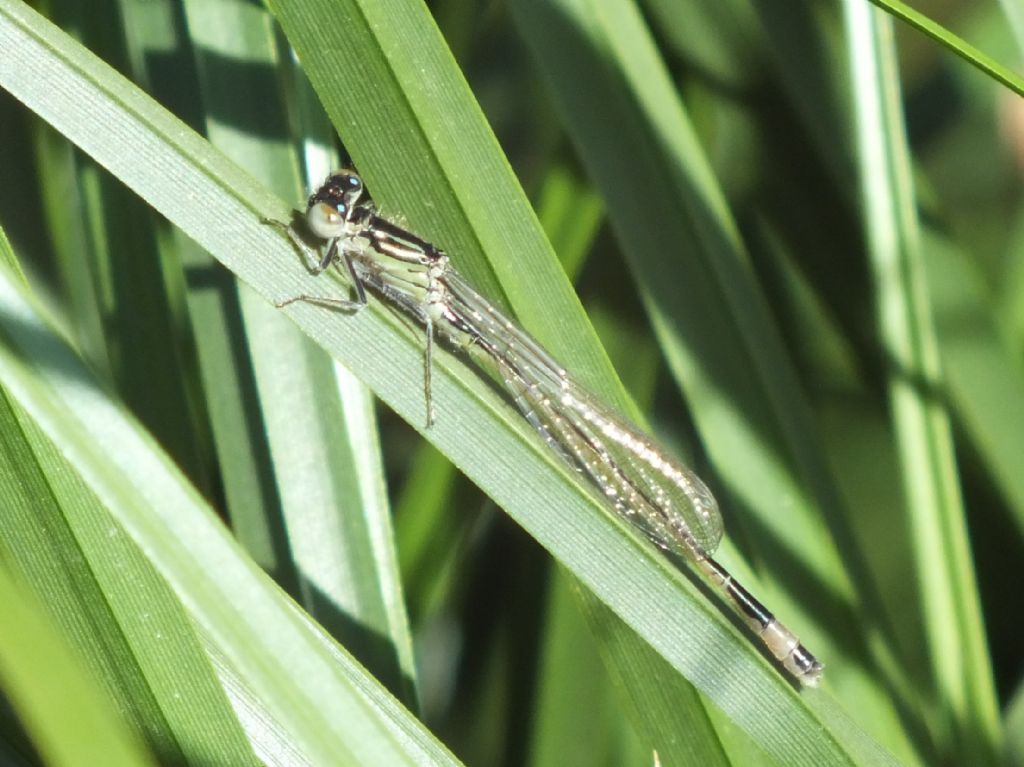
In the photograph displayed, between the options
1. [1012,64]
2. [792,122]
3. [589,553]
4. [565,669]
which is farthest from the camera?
[792,122]

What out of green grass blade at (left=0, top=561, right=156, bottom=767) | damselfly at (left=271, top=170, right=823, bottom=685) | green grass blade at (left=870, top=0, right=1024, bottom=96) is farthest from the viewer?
damselfly at (left=271, top=170, right=823, bottom=685)

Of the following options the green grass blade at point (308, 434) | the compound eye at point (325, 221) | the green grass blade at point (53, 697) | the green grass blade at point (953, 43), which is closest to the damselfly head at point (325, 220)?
the compound eye at point (325, 221)

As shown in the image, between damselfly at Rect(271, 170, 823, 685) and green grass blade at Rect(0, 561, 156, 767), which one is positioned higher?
damselfly at Rect(271, 170, 823, 685)

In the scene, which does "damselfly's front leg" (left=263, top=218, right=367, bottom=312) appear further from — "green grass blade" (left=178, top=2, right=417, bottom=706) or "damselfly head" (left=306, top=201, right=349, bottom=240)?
"green grass blade" (left=178, top=2, right=417, bottom=706)

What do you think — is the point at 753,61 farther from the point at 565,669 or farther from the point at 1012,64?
the point at 565,669

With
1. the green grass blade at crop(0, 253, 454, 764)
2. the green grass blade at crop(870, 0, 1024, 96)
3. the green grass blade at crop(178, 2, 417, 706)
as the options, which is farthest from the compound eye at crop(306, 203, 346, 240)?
the green grass blade at crop(870, 0, 1024, 96)

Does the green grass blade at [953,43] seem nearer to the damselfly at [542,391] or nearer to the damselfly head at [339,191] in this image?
the damselfly at [542,391]

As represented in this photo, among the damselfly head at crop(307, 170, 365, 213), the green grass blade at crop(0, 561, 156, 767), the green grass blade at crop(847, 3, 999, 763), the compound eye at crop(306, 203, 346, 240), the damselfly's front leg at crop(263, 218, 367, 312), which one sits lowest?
the green grass blade at crop(0, 561, 156, 767)

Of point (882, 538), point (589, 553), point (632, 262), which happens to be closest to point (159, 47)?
point (632, 262)

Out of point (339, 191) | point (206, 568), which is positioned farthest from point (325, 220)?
point (206, 568)
